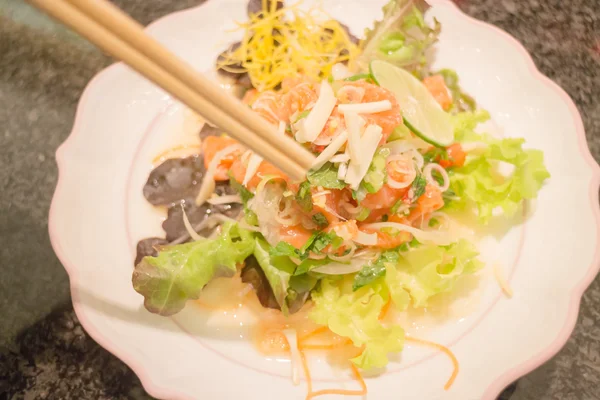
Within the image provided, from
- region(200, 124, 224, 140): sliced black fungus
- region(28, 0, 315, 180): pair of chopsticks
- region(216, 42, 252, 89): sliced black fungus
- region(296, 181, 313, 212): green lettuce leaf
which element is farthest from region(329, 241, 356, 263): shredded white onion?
region(216, 42, 252, 89): sliced black fungus

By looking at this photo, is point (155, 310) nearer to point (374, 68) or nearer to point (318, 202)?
point (318, 202)


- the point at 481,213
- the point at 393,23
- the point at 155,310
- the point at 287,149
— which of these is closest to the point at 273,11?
the point at 393,23

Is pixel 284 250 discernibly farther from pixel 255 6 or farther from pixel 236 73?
pixel 255 6

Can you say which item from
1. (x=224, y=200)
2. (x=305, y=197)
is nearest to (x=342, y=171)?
(x=305, y=197)

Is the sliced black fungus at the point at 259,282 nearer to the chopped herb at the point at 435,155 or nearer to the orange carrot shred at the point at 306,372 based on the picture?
the orange carrot shred at the point at 306,372

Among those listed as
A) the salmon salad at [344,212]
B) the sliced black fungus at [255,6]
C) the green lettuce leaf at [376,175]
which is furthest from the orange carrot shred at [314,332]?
the sliced black fungus at [255,6]

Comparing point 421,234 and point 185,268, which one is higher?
point 421,234

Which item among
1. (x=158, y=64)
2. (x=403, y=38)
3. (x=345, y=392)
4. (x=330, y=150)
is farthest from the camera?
(x=403, y=38)
